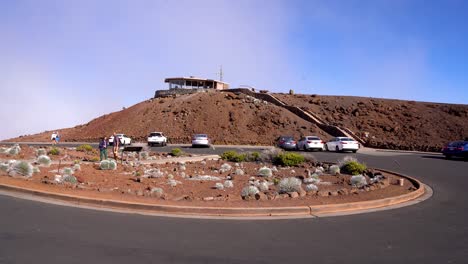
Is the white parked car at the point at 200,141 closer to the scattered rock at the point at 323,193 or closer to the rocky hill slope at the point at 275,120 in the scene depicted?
the rocky hill slope at the point at 275,120

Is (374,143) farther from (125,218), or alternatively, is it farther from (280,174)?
(125,218)

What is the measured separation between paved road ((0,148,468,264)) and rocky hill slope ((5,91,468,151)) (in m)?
38.4

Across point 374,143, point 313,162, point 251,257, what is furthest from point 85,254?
point 374,143

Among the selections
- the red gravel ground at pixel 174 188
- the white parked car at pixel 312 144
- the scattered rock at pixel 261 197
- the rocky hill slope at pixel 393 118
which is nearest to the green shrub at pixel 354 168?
the red gravel ground at pixel 174 188

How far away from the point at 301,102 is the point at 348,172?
49411 mm

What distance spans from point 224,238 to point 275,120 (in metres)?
51.7

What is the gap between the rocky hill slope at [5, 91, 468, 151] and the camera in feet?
174

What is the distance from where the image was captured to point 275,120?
5866 centimetres

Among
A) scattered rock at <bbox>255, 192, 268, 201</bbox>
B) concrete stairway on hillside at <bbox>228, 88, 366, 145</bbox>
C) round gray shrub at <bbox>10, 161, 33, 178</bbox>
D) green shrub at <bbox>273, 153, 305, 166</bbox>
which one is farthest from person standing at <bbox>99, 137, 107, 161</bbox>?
concrete stairway on hillside at <bbox>228, 88, 366, 145</bbox>

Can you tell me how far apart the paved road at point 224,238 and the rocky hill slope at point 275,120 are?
38384 millimetres

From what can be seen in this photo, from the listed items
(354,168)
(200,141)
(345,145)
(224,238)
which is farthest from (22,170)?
(200,141)

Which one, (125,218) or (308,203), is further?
(308,203)

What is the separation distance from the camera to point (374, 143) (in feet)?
155

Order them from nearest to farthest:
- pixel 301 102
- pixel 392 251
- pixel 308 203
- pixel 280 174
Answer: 1. pixel 392 251
2. pixel 308 203
3. pixel 280 174
4. pixel 301 102
